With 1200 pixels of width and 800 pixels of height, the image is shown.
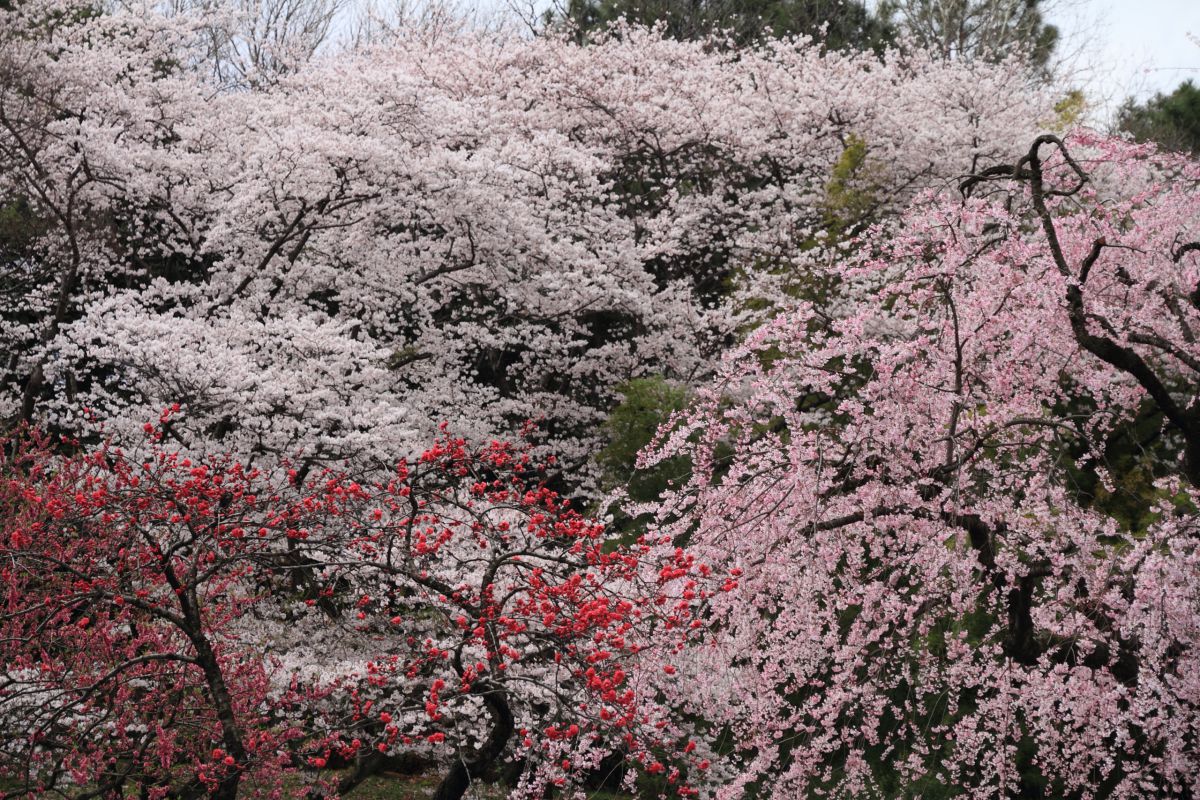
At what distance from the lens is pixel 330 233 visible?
13844 mm

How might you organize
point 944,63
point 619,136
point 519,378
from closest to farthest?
1. point 519,378
2. point 619,136
3. point 944,63

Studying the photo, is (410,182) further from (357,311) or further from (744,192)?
(744,192)

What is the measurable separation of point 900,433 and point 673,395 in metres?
6.75

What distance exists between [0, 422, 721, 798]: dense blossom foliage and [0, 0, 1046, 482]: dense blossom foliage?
7.21ft

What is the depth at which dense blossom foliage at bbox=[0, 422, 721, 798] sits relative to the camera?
5.41m

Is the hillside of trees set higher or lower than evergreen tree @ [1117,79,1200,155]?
lower

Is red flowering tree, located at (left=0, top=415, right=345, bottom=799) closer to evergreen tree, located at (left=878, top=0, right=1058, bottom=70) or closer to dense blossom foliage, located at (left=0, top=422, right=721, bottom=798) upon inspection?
dense blossom foliage, located at (left=0, top=422, right=721, bottom=798)

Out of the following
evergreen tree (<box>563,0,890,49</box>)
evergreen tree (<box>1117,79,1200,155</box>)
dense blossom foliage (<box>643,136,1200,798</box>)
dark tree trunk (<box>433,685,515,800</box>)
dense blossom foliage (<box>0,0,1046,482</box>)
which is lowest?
dark tree trunk (<box>433,685,515,800</box>)

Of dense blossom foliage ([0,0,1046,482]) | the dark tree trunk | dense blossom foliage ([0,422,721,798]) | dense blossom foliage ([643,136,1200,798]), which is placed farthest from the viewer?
dense blossom foliage ([0,0,1046,482])

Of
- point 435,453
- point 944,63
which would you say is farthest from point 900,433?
point 944,63

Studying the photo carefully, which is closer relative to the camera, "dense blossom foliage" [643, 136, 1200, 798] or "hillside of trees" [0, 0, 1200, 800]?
"dense blossom foliage" [643, 136, 1200, 798]

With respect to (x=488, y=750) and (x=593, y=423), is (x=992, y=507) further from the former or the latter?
(x=593, y=423)

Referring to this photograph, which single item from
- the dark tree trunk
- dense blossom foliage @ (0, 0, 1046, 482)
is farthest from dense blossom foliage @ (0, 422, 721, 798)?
dense blossom foliage @ (0, 0, 1046, 482)

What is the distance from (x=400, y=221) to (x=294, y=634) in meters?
6.87
